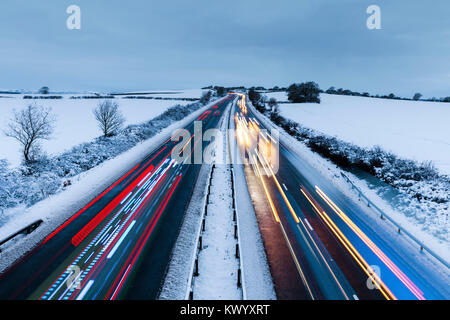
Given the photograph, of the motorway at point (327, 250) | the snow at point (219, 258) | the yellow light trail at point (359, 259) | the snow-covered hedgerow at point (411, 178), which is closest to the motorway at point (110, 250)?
the snow at point (219, 258)

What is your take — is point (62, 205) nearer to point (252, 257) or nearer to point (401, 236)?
point (252, 257)

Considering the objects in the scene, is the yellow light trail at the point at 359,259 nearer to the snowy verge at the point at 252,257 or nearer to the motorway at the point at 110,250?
the snowy verge at the point at 252,257

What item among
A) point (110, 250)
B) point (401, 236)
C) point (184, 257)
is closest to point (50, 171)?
point (110, 250)

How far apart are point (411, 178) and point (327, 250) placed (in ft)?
39.9

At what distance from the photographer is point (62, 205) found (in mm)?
14469

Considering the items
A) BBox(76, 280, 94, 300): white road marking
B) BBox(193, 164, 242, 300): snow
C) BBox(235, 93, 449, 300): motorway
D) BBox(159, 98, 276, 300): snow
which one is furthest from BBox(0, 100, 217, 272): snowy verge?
BBox(235, 93, 449, 300): motorway

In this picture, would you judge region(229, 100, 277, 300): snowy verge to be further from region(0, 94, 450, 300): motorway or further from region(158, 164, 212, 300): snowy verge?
region(158, 164, 212, 300): snowy verge

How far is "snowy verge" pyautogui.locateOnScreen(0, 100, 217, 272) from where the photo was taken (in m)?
10.6

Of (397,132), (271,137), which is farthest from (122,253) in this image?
(397,132)

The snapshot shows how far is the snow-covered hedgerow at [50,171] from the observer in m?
14.9

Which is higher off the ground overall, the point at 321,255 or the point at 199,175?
the point at 199,175

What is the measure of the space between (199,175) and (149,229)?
8.33 m
